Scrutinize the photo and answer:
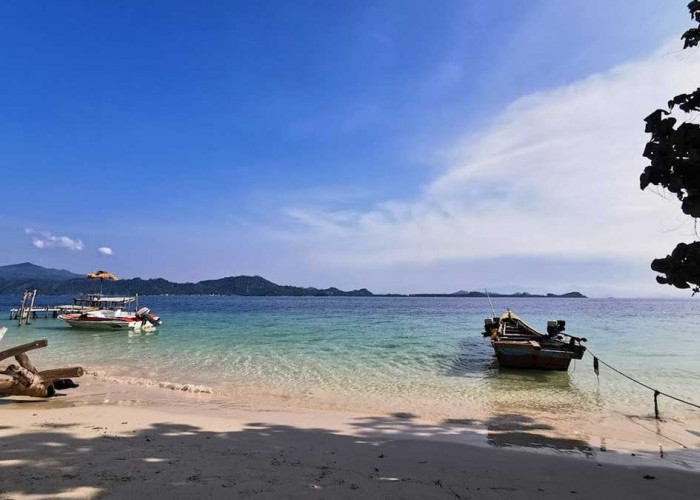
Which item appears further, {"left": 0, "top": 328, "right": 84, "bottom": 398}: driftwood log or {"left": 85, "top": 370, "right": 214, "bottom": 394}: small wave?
{"left": 85, "top": 370, "right": 214, "bottom": 394}: small wave

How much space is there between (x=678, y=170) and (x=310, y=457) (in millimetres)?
5826

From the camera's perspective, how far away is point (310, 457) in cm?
604

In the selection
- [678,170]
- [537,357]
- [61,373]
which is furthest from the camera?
[537,357]

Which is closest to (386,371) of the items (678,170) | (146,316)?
(678,170)

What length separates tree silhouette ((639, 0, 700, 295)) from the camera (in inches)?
164

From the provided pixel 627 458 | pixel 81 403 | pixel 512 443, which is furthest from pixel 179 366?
pixel 627 458

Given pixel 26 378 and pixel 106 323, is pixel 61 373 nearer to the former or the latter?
pixel 26 378

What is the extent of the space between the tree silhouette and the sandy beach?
291cm

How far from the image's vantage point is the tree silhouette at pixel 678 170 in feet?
13.6

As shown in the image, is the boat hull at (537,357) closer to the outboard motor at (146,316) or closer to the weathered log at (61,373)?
the weathered log at (61,373)

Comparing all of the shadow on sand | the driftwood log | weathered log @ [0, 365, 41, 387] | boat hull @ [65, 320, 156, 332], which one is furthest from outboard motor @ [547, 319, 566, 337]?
boat hull @ [65, 320, 156, 332]

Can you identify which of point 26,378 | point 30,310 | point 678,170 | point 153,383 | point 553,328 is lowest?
point 153,383

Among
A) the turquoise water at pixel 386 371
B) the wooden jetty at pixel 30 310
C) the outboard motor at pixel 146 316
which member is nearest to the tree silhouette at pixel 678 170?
the turquoise water at pixel 386 371

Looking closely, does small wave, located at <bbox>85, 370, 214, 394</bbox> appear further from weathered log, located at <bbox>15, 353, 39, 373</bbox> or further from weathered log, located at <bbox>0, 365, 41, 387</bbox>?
weathered log, located at <bbox>0, 365, 41, 387</bbox>
